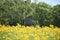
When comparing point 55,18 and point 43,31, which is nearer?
point 43,31

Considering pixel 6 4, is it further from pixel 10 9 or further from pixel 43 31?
pixel 43 31

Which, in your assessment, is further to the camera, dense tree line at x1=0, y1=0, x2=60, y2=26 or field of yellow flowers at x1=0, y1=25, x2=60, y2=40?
dense tree line at x1=0, y1=0, x2=60, y2=26

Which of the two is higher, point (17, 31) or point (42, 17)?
point (17, 31)

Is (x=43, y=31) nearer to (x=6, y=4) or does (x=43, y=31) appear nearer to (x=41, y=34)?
(x=41, y=34)

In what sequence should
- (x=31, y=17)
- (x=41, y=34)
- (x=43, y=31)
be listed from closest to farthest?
(x=41, y=34) → (x=43, y=31) → (x=31, y=17)

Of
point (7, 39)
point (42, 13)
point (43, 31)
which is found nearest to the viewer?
point (7, 39)

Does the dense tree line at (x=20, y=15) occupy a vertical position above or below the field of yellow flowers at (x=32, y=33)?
below

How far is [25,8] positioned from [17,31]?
18.5ft

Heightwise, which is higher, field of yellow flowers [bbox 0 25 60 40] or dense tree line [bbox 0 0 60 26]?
field of yellow flowers [bbox 0 25 60 40]

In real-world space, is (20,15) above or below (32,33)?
below

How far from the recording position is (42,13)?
15039 millimetres

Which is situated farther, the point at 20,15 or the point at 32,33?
the point at 20,15

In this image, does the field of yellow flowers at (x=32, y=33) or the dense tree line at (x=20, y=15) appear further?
the dense tree line at (x=20, y=15)

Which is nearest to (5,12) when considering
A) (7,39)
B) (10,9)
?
(10,9)
